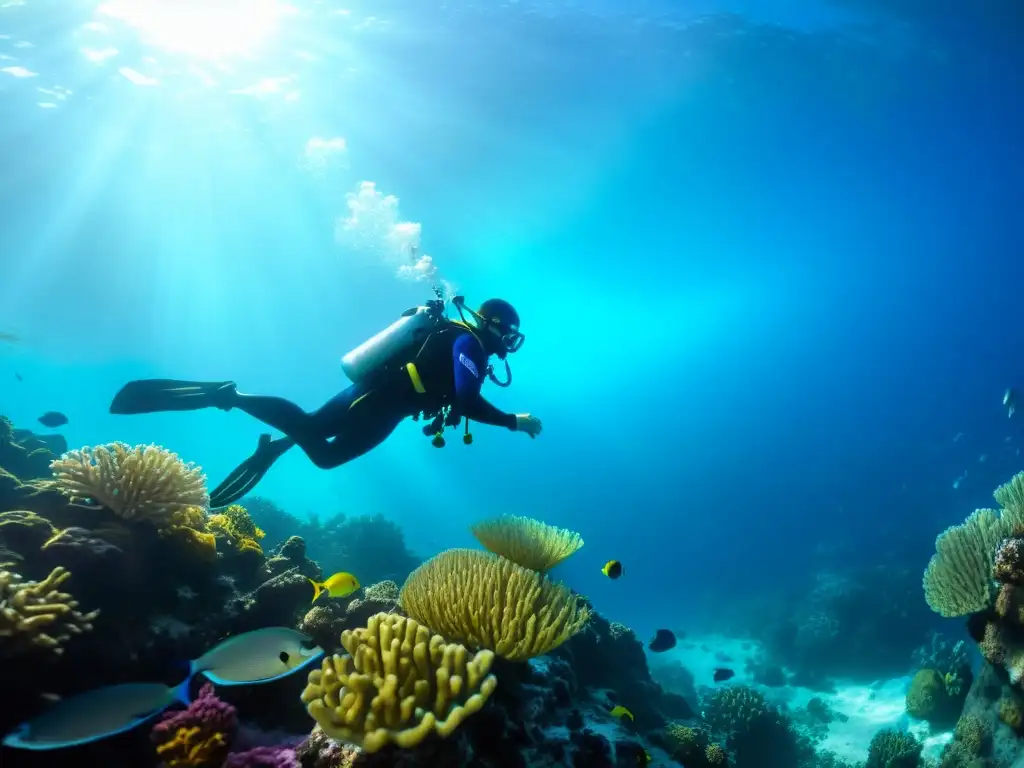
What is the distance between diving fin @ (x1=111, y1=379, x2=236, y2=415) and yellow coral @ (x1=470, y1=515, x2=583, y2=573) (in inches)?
147

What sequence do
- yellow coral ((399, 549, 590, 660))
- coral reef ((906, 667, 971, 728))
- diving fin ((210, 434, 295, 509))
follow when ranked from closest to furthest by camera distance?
yellow coral ((399, 549, 590, 660)) < diving fin ((210, 434, 295, 509)) < coral reef ((906, 667, 971, 728))

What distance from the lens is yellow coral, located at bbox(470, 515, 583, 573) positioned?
4.54 metres

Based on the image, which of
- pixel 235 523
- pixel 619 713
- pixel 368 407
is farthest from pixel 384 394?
pixel 619 713

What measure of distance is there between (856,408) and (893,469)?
199ft

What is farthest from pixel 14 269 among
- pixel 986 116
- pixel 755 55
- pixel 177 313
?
pixel 986 116

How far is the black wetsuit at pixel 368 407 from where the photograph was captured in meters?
5.84

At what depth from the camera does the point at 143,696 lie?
2.85 metres

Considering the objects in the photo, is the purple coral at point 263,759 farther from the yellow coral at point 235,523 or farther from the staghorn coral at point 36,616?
the yellow coral at point 235,523

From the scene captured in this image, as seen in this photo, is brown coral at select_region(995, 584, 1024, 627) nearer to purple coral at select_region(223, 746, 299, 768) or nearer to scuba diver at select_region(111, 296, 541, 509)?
scuba diver at select_region(111, 296, 541, 509)

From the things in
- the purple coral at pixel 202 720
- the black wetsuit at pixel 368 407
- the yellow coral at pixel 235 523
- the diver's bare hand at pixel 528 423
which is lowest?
the purple coral at pixel 202 720

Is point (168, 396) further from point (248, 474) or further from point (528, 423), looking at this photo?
point (528, 423)

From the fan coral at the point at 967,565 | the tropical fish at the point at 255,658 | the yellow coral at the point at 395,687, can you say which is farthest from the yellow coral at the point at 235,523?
the fan coral at the point at 967,565

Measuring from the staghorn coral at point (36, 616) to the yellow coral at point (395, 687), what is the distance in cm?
193

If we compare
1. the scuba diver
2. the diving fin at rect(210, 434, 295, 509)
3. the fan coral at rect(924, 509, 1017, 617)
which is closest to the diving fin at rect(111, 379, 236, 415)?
the scuba diver
